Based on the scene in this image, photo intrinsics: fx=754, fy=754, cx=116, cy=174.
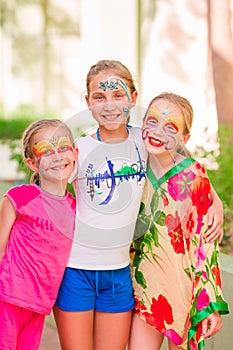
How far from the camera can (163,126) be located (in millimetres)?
2719

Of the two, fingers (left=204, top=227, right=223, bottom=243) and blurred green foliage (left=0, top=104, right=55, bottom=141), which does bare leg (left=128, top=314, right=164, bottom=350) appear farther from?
blurred green foliage (left=0, top=104, right=55, bottom=141)

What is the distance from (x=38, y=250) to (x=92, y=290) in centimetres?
25

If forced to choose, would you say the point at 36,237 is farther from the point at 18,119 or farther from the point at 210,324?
the point at 18,119

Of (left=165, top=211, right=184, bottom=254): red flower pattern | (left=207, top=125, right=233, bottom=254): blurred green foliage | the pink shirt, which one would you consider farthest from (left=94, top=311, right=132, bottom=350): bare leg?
(left=207, top=125, right=233, bottom=254): blurred green foliage

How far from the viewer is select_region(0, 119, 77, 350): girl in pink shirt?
106 inches

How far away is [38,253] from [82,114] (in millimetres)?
532

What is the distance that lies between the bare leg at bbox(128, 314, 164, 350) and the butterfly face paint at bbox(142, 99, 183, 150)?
2.27 feet

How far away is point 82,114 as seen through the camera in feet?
9.10

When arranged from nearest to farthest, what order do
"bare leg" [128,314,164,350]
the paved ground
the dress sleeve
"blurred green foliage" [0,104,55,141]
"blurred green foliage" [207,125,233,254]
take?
the dress sleeve
"bare leg" [128,314,164,350]
the paved ground
"blurred green foliage" [207,125,233,254]
"blurred green foliage" [0,104,55,141]

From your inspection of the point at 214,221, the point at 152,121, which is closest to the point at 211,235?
the point at 214,221

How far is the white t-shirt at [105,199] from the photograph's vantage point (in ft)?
8.78

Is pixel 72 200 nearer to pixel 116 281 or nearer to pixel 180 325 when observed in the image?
pixel 116 281

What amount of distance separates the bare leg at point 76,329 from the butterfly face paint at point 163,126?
673 millimetres

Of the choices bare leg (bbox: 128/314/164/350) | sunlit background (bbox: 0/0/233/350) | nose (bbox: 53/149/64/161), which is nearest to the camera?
nose (bbox: 53/149/64/161)
